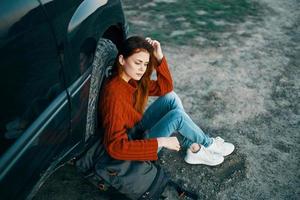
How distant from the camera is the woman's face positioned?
2.90 m

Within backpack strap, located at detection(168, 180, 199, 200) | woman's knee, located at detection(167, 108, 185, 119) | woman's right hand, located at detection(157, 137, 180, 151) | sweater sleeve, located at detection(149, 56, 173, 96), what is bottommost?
backpack strap, located at detection(168, 180, 199, 200)

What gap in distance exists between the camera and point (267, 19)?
6.32 meters

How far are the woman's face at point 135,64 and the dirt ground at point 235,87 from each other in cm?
96

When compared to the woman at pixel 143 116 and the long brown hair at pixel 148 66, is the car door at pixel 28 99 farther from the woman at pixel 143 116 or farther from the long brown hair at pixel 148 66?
the long brown hair at pixel 148 66

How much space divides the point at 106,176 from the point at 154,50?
1.12 m

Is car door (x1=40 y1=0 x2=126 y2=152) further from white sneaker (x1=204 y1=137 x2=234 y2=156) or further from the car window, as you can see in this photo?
white sneaker (x1=204 y1=137 x2=234 y2=156)

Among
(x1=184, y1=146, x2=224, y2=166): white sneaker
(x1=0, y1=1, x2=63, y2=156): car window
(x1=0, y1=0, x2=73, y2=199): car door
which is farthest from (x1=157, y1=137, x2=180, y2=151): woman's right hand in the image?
(x1=0, y1=1, x2=63, y2=156): car window

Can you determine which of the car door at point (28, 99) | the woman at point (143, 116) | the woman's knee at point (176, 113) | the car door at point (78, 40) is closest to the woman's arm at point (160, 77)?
the woman at point (143, 116)

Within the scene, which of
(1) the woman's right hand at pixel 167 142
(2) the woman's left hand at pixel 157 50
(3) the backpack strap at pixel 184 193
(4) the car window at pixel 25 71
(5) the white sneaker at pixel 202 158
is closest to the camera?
(4) the car window at pixel 25 71

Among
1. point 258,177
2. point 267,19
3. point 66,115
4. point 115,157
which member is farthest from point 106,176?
point 267,19

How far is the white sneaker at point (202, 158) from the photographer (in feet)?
11.2

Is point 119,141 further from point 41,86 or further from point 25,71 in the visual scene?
point 25,71

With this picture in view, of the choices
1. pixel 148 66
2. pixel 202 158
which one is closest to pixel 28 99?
pixel 148 66

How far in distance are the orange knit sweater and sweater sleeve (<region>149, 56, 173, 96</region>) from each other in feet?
1.32
